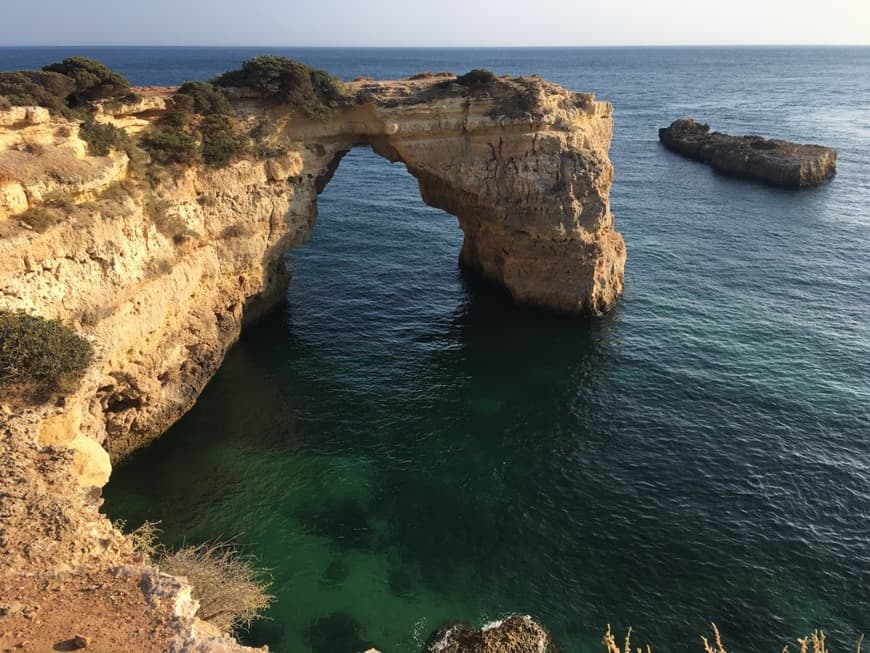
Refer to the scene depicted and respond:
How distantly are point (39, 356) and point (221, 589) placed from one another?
9.24m

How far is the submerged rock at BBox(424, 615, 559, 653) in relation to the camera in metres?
19.3

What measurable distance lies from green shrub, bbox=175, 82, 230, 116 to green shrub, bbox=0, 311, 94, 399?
1764 centimetres

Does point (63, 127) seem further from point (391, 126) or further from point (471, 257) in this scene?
point (471, 257)

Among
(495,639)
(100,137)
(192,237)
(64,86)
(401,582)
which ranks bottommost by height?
(495,639)

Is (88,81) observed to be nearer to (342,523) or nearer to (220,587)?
(342,523)

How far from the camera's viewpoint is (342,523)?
24.2m

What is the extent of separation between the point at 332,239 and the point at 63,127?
2744cm

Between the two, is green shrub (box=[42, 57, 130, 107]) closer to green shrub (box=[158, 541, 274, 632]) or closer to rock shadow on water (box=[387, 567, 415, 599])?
green shrub (box=[158, 541, 274, 632])

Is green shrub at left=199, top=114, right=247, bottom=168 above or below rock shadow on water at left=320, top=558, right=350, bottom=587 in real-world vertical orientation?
above

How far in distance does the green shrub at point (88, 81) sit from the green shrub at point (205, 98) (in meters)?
3.12

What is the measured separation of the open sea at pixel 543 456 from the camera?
829 inches

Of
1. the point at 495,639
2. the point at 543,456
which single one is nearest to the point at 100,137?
the point at 543,456

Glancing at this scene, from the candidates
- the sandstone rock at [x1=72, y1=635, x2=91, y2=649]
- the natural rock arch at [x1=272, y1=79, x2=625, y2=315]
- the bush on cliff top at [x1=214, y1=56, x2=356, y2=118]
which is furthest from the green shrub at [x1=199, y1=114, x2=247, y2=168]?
the sandstone rock at [x1=72, y1=635, x2=91, y2=649]

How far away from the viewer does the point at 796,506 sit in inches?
986
